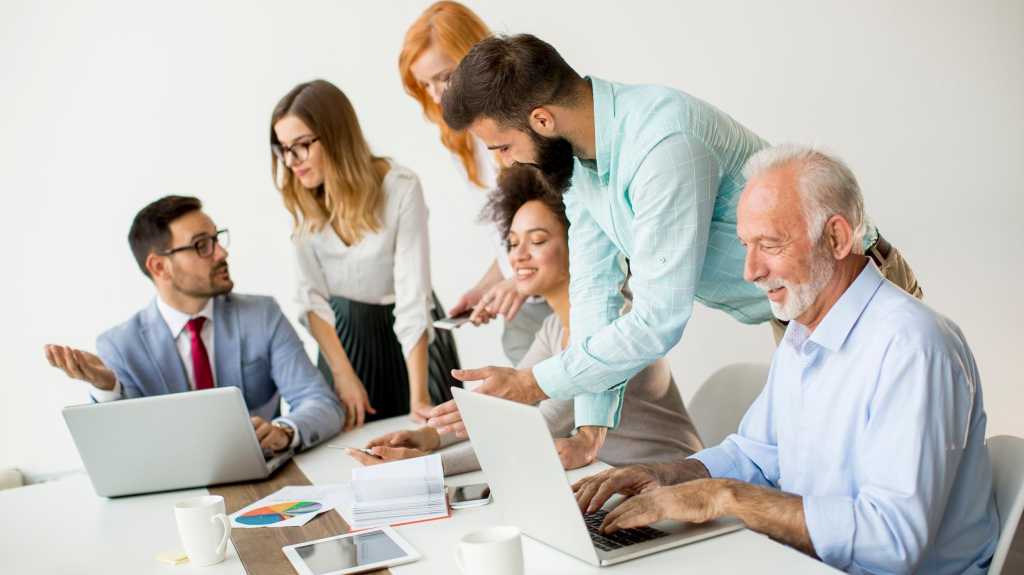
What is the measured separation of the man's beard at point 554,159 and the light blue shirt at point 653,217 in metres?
0.05

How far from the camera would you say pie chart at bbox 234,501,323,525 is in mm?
1863

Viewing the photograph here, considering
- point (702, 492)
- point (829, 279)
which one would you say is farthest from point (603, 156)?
point (702, 492)

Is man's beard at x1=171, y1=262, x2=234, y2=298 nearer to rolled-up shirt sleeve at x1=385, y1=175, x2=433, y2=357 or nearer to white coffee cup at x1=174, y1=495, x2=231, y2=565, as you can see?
rolled-up shirt sleeve at x1=385, y1=175, x2=433, y2=357

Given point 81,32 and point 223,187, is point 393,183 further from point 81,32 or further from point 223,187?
point 81,32

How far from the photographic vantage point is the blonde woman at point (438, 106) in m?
3.23

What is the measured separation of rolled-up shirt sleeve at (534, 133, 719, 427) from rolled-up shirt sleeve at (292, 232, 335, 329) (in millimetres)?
1523

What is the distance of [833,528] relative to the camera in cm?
145

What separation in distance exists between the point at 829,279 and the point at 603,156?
0.55 meters

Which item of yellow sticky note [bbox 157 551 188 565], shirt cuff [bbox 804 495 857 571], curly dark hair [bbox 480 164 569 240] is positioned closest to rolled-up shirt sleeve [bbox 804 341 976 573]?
shirt cuff [bbox 804 495 857 571]

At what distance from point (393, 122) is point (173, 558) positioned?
3178mm

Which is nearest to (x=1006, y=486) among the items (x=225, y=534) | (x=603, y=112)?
(x=603, y=112)

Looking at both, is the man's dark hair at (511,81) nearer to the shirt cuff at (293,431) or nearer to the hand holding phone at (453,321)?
the hand holding phone at (453,321)

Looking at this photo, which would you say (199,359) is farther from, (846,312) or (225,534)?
(846,312)

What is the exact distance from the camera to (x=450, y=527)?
1706 mm
